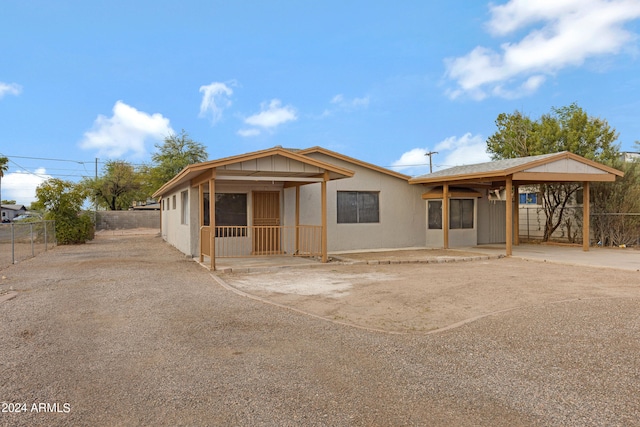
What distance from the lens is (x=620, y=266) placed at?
36.7 feet

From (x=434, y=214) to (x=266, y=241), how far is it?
6.74 meters

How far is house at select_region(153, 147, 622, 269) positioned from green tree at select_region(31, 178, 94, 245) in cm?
594

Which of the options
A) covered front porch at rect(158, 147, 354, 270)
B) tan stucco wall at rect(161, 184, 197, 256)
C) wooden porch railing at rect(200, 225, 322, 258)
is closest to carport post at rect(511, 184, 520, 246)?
covered front porch at rect(158, 147, 354, 270)

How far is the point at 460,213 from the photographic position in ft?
55.6

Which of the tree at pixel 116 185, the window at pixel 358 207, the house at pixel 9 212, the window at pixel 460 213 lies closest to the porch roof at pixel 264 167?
the window at pixel 358 207

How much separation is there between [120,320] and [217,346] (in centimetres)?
197

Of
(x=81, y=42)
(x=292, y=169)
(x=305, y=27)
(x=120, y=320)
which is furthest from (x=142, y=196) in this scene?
(x=120, y=320)

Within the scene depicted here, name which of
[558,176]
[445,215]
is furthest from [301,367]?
[558,176]

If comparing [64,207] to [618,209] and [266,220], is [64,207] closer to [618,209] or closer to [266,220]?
[266,220]

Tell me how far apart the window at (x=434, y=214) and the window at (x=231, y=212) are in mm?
7218

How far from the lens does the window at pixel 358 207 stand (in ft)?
50.6

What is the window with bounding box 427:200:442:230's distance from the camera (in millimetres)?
16695

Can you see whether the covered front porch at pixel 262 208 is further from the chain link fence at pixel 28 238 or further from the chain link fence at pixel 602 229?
the chain link fence at pixel 602 229

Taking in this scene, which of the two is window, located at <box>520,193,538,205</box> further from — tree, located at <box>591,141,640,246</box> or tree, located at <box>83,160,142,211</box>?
tree, located at <box>83,160,142,211</box>
